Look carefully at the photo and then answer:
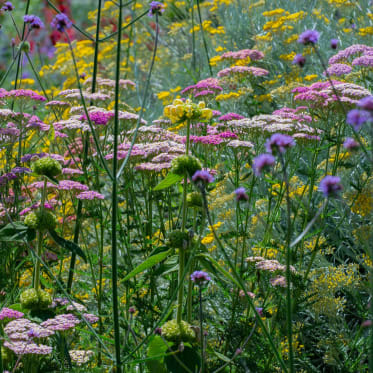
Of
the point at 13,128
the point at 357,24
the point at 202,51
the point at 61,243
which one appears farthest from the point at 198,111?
the point at 202,51

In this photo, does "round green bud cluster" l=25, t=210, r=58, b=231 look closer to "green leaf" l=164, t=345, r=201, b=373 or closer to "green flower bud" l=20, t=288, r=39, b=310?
"green flower bud" l=20, t=288, r=39, b=310

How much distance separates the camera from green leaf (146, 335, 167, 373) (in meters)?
1.58

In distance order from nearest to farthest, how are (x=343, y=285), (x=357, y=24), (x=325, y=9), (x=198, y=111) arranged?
1. (x=198, y=111)
2. (x=343, y=285)
3. (x=357, y=24)
4. (x=325, y=9)

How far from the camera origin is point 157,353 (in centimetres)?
158

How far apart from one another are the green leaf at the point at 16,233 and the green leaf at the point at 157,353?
1.68 ft

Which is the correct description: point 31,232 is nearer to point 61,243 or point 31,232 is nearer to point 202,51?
point 61,243

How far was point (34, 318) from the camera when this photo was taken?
5.47 ft

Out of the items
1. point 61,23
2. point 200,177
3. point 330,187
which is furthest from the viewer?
point 61,23

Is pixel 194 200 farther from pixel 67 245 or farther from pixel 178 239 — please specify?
pixel 67 245

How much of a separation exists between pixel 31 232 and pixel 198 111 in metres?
0.69

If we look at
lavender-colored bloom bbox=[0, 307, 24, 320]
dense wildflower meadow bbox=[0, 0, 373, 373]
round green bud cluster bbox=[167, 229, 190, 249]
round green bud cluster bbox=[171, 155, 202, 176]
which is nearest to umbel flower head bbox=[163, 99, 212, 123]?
dense wildflower meadow bbox=[0, 0, 373, 373]

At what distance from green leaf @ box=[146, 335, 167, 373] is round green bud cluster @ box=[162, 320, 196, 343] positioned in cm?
3

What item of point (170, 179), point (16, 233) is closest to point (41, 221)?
point (16, 233)

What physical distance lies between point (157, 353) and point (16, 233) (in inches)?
22.9
